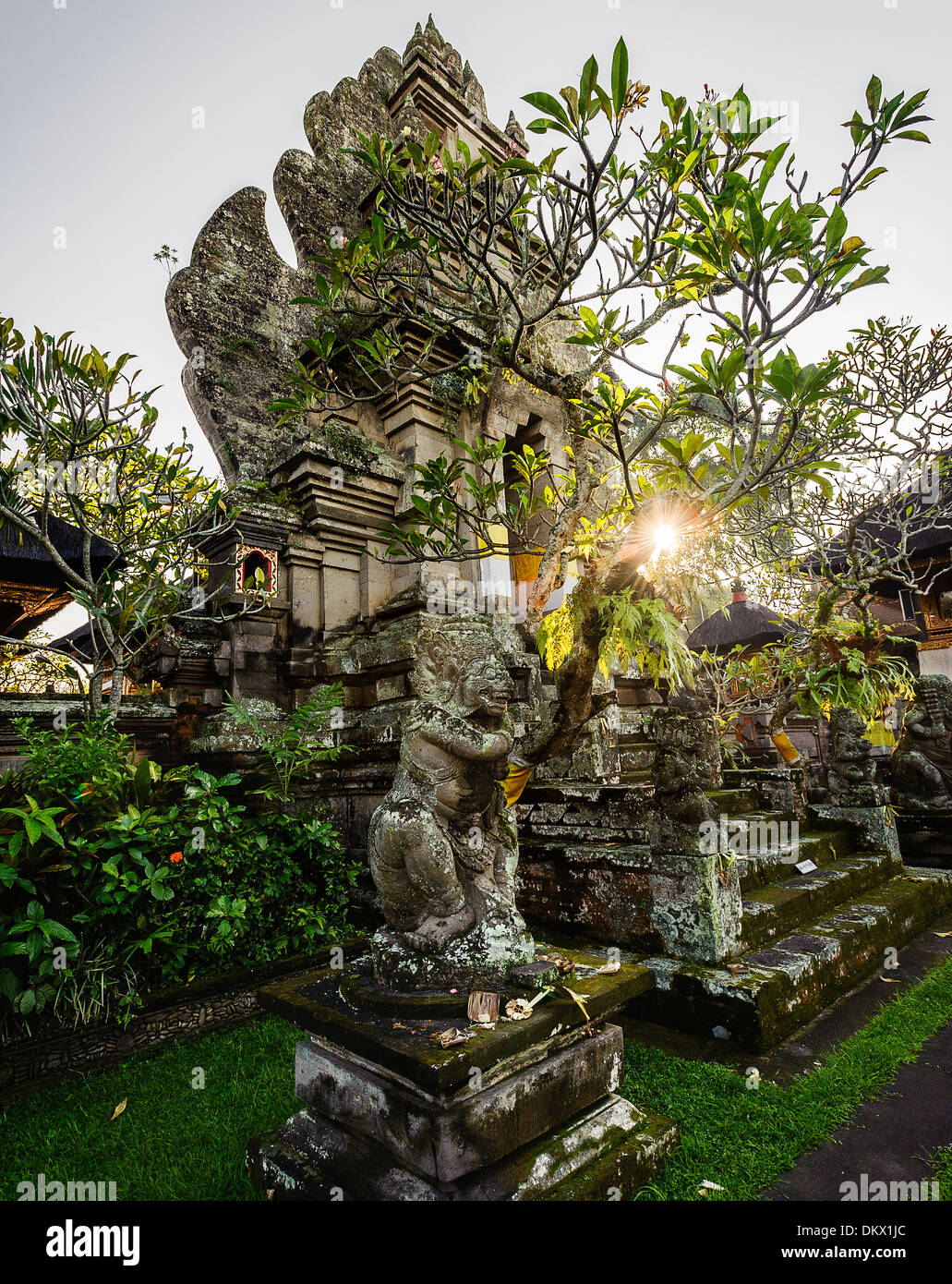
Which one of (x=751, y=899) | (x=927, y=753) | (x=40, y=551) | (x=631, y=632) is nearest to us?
(x=631, y=632)

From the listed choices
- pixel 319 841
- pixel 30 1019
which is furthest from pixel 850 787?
pixel 30 1019

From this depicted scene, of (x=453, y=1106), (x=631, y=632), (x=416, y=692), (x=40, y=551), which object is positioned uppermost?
(x=40, y=551)

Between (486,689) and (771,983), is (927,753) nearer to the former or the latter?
(771,983)

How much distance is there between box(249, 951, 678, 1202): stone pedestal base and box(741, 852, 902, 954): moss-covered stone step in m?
1.97

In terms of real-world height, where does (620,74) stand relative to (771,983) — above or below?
above

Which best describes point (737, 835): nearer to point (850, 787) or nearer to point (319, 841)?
point (850, 787)

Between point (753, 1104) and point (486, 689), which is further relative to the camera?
point (753, 1104)

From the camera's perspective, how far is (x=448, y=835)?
237 cm

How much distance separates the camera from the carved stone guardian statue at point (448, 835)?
7.32ft

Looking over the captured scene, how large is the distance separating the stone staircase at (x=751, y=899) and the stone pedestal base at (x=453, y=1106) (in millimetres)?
1185

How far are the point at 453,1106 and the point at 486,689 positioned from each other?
1291 millimetres

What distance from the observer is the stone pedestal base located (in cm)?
182

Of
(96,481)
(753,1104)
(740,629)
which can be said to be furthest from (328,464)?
(740,629)
